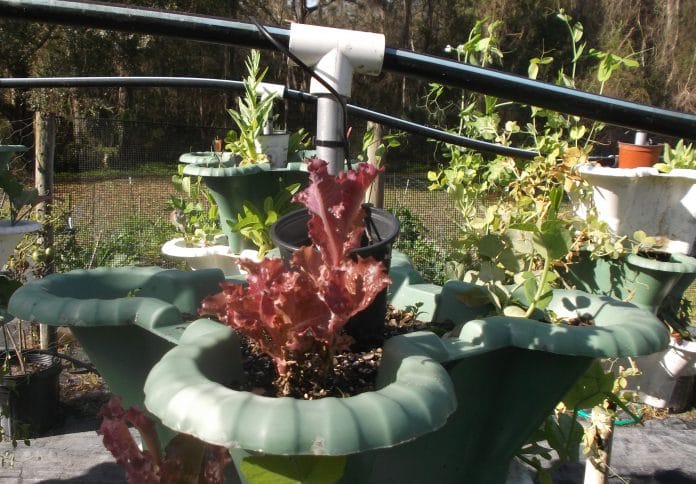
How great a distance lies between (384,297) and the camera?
55 centimetres

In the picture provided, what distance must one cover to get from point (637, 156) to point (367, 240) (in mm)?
1063

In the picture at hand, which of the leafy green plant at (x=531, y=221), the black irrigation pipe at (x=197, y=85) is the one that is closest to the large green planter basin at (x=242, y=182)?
the leafy green plant at (x=531, y=221)

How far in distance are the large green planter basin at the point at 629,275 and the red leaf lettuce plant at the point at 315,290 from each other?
80cm

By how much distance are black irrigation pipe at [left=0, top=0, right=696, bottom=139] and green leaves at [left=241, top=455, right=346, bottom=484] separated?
0.31 metres

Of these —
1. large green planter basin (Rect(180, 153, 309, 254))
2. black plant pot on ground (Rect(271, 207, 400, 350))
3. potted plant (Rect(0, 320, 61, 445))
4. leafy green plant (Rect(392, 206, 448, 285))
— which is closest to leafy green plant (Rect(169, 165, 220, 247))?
large green planter basin (Rect(180, 153, 309, 254))

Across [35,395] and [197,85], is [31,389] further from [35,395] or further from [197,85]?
[197,85]

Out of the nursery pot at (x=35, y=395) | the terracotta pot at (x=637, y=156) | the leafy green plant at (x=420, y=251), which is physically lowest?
the nursery pot at (x=35, y=395)

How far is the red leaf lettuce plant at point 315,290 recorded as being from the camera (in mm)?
418

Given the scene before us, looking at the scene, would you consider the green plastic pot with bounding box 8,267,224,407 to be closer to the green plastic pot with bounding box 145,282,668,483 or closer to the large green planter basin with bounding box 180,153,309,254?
the green plastic pot with bounding box 145,282,668,483

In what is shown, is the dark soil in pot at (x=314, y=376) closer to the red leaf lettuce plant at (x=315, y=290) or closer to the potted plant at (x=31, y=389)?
the red leaf lettuce plant at (x=315, y=290)

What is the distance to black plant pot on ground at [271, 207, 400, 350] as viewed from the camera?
0.53 m

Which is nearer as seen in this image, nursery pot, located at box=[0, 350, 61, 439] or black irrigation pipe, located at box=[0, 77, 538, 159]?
black irrigation pipe, located at box=[0, 77, 538, 159]

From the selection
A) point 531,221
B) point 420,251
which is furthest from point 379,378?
point 420,251

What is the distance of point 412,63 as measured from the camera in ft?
1.65
